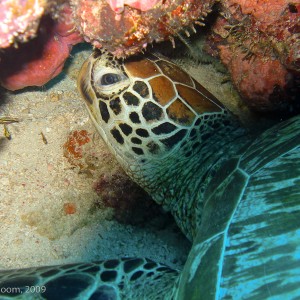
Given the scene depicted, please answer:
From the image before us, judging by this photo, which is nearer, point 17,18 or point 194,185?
point 17,18

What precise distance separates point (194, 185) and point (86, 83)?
1.00 meters

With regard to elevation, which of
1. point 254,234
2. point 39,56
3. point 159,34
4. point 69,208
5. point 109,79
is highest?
point 39,56

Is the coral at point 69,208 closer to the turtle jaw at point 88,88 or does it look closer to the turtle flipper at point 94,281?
the turtle flipper at point 94,281

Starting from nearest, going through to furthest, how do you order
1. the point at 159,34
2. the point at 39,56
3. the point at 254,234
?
the point at 254,234 < the point at 159,34 < the point at 39,56

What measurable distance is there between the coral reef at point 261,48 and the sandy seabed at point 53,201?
111 cm

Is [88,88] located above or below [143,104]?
above

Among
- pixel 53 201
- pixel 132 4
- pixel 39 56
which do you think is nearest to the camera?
pixel 132 4

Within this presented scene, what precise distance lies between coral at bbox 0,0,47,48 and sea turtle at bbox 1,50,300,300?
0.73m

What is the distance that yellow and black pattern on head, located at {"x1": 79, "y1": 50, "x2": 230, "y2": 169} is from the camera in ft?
6.49

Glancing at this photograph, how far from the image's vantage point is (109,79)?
1991 millimetres

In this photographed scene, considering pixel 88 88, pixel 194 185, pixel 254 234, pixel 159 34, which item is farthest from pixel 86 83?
pixel 254 234

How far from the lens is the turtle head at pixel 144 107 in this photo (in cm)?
198

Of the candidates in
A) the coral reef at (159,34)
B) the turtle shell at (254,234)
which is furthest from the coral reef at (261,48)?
the turtle shell at (254,234)

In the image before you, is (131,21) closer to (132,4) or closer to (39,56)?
(132,4)
